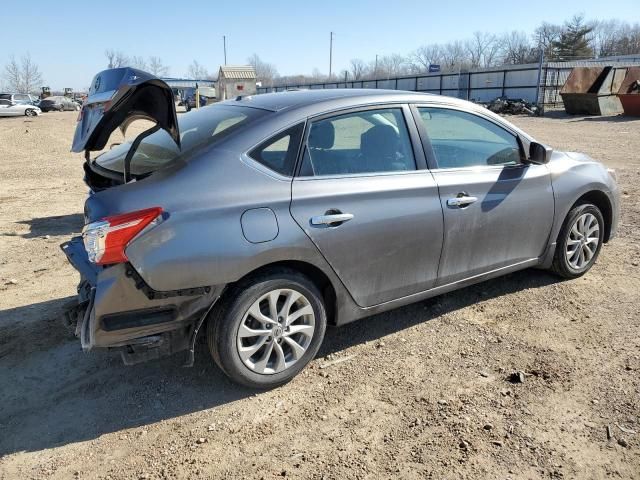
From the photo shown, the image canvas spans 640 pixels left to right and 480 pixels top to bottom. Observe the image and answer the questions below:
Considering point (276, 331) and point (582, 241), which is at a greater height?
point (582, 241)

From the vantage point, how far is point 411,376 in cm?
330

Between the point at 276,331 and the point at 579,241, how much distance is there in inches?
119

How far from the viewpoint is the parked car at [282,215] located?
2709 millimetres

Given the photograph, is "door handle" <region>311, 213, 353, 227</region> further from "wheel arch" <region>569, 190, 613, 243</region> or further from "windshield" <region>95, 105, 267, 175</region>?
"wheel arch" <region>569, 190, 613, 243</region>

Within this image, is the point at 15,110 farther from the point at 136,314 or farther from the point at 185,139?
the point at 136,314

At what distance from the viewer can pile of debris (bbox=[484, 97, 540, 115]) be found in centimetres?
3045

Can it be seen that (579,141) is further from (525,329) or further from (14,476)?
(14,476)

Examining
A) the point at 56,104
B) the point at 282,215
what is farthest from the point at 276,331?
the point at 56,104

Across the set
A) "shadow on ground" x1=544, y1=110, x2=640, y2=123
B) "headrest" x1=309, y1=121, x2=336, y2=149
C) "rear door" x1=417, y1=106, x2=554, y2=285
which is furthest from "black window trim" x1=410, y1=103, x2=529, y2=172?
"shadow on ground" x1=544, y1=110, x2=640, y2=123

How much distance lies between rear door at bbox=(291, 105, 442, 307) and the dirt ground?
559mm

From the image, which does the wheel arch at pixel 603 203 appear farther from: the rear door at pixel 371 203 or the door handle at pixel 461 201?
the rear door at pixel 371 203

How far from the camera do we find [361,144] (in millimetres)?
3535

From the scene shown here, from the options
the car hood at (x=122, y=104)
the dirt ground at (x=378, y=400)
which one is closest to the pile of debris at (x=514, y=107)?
the dirt ground at (x=378, y=400)

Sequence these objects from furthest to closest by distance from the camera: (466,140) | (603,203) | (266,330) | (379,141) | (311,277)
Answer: (603,203), (466,140), (379,141), (311,277), (266,330)
